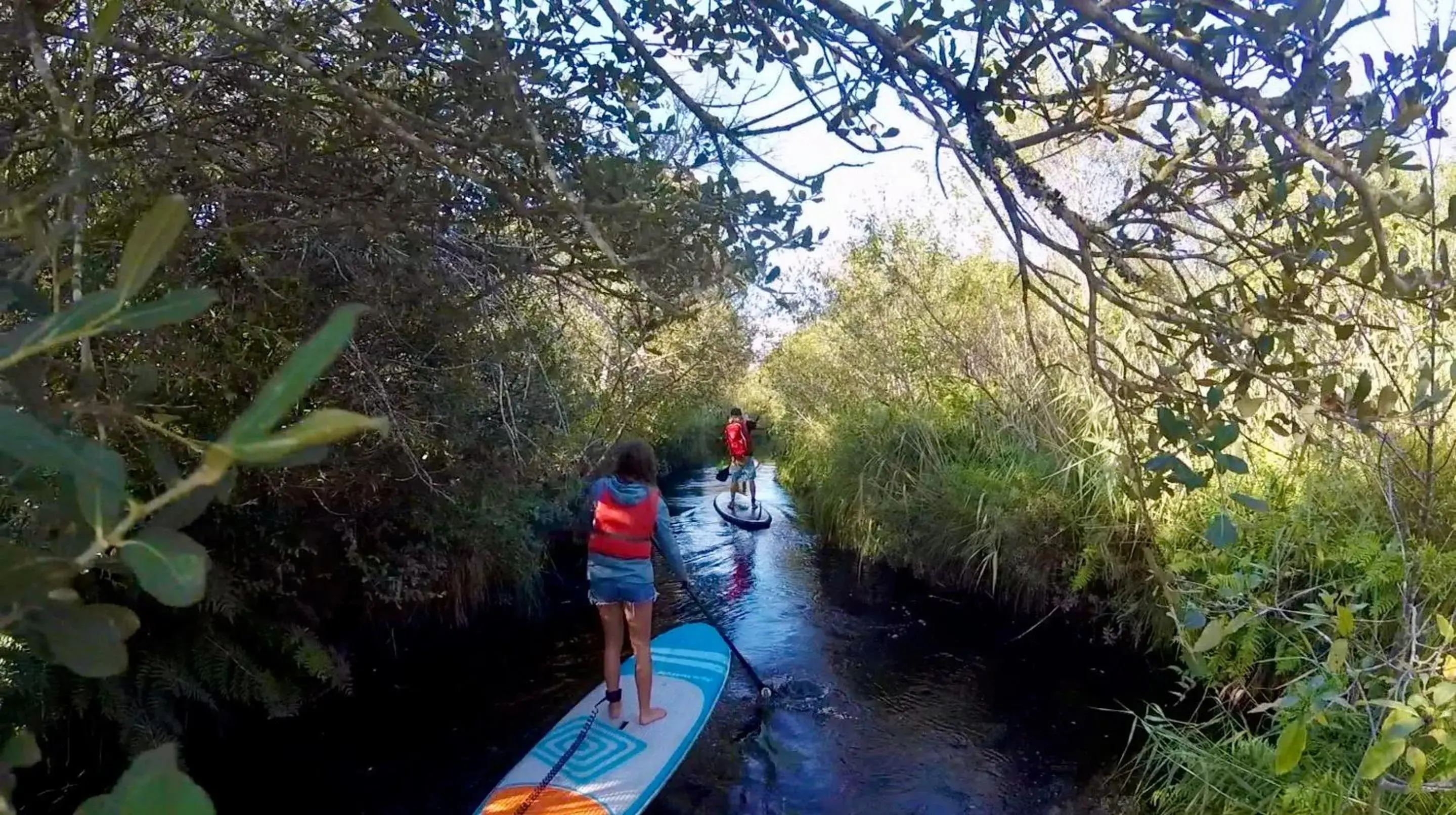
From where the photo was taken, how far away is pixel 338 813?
17.4 feet

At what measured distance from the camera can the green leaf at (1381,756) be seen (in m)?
1.80

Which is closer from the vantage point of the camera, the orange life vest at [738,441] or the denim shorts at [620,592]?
the denim shorts at [620,592]

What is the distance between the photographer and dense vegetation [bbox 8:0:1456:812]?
3.13ft

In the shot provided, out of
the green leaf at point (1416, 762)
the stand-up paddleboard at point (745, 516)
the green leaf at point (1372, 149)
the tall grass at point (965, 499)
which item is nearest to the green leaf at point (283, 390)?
the green leaf at point (1372, 149)

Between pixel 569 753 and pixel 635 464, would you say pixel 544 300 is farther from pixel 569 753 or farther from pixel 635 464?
pixel 569 753

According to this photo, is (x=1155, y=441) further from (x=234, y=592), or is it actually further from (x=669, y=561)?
(x=234, y=592)

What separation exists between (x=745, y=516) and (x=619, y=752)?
8551 millimetres

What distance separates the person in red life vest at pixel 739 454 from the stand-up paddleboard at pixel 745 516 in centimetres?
11

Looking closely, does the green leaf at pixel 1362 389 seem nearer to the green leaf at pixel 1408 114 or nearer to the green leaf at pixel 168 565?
the green leaf at pixel 1408 114

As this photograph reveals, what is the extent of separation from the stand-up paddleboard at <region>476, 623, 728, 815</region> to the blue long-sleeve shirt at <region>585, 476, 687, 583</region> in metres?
1.02

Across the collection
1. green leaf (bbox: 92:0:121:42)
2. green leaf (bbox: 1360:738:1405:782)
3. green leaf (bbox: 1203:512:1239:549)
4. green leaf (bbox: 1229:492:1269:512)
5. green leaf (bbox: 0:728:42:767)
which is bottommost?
green leaf (bbox: 1360:738:1405:782)

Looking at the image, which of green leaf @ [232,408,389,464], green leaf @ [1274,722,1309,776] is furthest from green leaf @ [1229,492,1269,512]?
green leaf @ [232,408,389,464]

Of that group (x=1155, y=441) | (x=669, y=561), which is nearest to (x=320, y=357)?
(x=1155, y=441)

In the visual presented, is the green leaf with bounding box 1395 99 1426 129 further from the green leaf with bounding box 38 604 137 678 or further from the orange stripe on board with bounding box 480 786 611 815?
the orange stripe on board with bounding box 480 786 611 815
